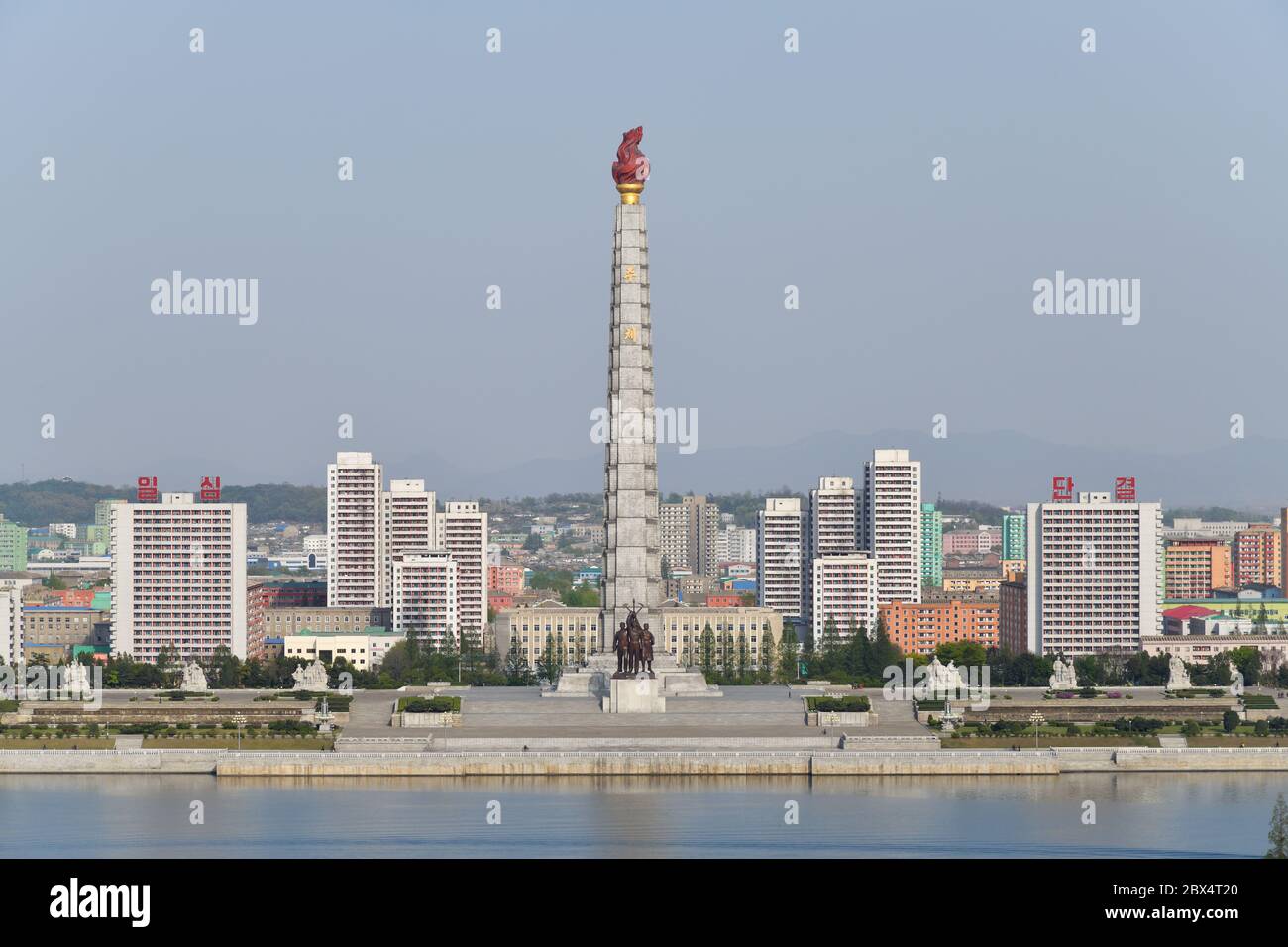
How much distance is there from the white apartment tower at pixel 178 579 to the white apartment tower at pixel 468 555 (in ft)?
24.8

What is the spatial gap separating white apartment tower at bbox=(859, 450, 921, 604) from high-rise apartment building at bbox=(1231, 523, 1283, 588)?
31.4 meters

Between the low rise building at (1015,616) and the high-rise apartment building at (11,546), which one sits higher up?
the high-rise apartment building at (11,546)

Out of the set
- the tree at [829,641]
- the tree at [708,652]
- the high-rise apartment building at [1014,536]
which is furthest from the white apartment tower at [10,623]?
the high-rise apartment building at [1014,536]

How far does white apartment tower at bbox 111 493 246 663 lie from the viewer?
79688mm

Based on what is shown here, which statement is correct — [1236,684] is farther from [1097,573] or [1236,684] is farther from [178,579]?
[178,579]

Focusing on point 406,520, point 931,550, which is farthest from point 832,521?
point 931,550

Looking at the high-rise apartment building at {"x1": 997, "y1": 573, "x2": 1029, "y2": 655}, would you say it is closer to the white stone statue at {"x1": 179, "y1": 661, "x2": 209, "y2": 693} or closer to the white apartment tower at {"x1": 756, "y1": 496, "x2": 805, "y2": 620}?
the white apartment tower at {"x1": 756, "y1": 496, "x2": 805, "y2": 620}

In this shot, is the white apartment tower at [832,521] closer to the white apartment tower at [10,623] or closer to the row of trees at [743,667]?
the row of trees at [743,667]

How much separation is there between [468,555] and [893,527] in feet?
47.3

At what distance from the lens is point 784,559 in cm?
9131

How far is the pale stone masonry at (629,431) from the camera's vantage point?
57969mm

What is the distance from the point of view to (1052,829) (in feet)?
134
